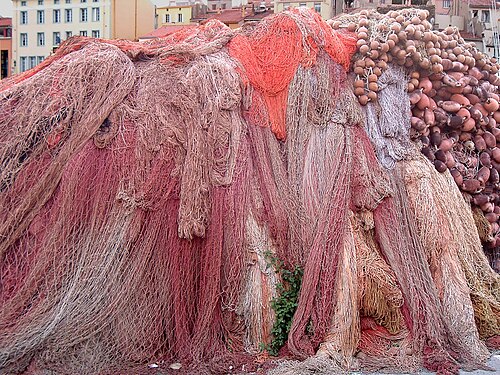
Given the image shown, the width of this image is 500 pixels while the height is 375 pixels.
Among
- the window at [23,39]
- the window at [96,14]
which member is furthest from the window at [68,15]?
the window at [23,39]

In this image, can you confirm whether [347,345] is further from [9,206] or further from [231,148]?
[9,206]

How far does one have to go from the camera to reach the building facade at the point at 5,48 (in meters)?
53.3

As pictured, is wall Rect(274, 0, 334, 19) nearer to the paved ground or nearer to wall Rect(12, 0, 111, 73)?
wall Rect(12, 0, 111, 73)

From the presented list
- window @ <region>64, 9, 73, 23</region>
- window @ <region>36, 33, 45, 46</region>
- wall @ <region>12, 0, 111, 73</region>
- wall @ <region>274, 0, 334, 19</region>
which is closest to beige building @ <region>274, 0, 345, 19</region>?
wall @ <region>274, 0, 334, 19</region>

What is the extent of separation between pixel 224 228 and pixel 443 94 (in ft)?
9.68

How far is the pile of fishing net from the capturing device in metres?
4.88

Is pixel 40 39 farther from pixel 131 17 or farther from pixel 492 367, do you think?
pixel 492 367

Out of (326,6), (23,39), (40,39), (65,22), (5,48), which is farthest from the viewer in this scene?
(5,48)

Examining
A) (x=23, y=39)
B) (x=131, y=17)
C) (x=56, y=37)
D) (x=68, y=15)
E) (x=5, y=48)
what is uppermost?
(x=68, y=15)

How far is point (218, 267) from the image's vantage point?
508 cm

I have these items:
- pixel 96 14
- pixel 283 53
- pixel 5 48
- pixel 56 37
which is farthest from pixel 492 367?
pixel 5 48

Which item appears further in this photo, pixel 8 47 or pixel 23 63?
pixel 8 47

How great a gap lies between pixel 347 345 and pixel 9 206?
3021 mm

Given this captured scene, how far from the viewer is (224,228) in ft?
17.0
